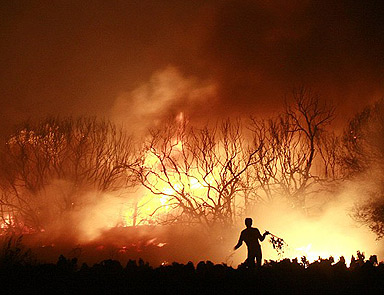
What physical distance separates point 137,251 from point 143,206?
10.1m

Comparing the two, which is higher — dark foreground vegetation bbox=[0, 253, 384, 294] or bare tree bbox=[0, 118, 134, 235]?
bare tree bbox=[0, 118, 134, 235]

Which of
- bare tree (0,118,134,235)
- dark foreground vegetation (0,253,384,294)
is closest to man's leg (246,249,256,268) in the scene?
dark foreground vegetation (0,253,384,294)

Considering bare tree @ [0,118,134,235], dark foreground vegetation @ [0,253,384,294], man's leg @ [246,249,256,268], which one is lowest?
dark foreground vegetation @ [0,253,384,294]

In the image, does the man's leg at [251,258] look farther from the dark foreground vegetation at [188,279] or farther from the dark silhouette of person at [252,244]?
the dark foreground vegetation at [188,279]

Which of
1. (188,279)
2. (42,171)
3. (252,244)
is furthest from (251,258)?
(42,171)

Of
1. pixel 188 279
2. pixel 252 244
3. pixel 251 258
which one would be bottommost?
pixel 188 279

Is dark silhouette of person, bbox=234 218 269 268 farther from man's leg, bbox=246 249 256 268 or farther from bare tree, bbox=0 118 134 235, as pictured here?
bare tree, bbox=0 118 134 235

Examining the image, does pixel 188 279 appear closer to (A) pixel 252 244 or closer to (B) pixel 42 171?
(A) pixel 252 244

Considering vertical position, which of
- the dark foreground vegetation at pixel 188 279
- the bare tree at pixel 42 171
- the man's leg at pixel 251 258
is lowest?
the dark foreground vegetation at pixel 188 279

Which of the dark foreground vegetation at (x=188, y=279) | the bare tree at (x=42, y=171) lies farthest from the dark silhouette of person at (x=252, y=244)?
the bare tree at (x=42, y=171)

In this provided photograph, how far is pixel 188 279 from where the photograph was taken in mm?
6637

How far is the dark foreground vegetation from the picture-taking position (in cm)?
615

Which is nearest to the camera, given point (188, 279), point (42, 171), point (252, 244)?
point (188, 279)

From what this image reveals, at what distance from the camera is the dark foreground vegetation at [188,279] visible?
6.15m
